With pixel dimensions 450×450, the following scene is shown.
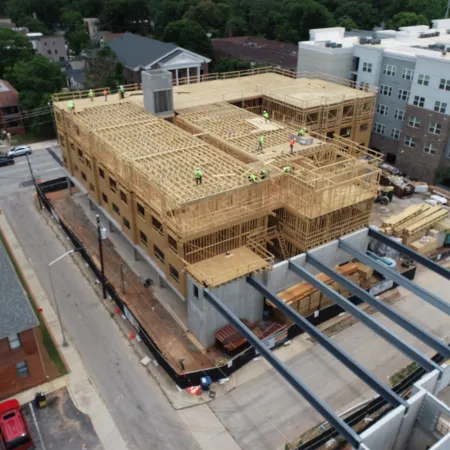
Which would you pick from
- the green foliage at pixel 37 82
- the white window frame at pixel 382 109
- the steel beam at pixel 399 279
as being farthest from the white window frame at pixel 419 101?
the green foliage at pixel 37 82

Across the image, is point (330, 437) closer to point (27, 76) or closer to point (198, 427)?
point (198, 427)

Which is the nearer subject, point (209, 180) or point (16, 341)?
point (16, 341)

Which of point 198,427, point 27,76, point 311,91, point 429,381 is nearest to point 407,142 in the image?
point 311,91

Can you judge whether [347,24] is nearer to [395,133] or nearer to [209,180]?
[395,133]

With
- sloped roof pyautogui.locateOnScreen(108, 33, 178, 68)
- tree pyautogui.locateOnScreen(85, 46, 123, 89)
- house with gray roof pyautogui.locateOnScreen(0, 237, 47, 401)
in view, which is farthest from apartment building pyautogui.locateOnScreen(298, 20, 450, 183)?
house with gray roof pyautogui.locateOnScreen(0, 237, 47, 401)

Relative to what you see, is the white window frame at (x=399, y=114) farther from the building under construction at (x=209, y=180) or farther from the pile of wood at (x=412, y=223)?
the pile of wood at (x=412, y=223)

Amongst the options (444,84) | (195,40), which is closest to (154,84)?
(444,84)
